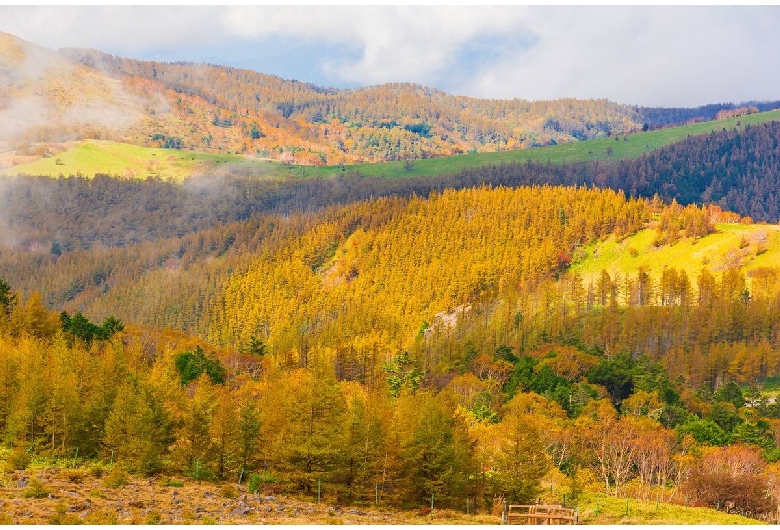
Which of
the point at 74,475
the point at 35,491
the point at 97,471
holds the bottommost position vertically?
→ the point at 97,471

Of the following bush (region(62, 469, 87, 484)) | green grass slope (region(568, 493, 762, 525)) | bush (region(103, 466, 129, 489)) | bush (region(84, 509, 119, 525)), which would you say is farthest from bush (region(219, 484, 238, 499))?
green grass slope (region(568, 493, 762, 525))

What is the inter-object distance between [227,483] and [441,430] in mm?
19554

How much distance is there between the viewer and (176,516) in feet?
164

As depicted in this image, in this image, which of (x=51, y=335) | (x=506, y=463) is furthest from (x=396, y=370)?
(x=506, y=463)

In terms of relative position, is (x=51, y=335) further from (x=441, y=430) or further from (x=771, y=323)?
(x=771, y=323)

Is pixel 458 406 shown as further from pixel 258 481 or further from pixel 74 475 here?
pixel 74 475

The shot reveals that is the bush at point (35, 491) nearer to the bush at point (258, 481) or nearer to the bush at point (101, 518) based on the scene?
the bush at point (101, 518)

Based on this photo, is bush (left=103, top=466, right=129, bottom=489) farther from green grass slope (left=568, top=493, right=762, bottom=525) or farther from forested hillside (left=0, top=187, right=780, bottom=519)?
green grass slope (left=568, top=493, right=762, bottom=525)

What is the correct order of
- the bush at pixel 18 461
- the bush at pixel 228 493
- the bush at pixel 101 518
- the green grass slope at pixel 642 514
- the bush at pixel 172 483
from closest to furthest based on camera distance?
the bush at pixel 101 518 < the bush at pixel 228 493 < the bush at pixel 18 461 < the bush at pixel 172 483 < the green grass slope at pixel 642 514

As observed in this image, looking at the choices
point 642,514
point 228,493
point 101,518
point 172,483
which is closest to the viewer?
point 101,518

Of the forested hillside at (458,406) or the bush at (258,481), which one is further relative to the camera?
the forested hillside at (458,406)

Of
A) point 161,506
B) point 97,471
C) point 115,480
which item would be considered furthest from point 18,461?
point 161,506

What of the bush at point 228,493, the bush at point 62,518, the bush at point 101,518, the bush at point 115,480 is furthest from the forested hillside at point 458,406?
the bush at point 101,518

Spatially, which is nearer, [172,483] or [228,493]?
[228,493]
